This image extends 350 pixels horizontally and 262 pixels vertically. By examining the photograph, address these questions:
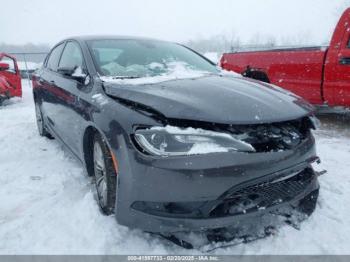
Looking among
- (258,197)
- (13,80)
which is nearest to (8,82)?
(13,80)

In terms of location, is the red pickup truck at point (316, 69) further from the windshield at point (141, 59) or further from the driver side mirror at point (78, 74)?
the driver side mirror at point (78, 74)

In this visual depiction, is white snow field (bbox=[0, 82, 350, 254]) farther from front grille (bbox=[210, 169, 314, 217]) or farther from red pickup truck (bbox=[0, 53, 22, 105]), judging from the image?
red pickup truck (bbox=[0, 53, 22, 105])

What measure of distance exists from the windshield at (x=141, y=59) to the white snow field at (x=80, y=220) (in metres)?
1.21

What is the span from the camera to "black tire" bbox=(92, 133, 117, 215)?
239cm

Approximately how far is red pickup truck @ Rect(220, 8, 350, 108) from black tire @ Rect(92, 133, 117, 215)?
4.18 meters

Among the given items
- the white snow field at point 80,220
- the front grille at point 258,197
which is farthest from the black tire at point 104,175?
the front grille at point 258,197

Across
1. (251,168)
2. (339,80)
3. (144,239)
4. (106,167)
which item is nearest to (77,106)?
(106,167)

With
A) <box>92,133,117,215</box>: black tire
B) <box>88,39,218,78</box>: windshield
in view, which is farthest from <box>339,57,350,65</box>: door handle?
<box>92,133,117,215</box>: black tire

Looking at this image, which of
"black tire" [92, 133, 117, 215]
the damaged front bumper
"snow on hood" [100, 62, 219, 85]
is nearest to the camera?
the damaged front bumper

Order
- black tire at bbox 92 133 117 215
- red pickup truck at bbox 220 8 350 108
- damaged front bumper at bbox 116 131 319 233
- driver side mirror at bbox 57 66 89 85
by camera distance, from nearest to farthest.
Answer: damaged front bumper at bbox 116 131 319 233 → black tire at bbox 92 133 117 215 → driver side mirror at bbox 57 66 89 85 → red pickup truck at bbox 220 8 350 108

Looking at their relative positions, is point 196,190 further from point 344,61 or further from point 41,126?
point 344,61

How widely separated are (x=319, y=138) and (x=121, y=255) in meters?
3.79

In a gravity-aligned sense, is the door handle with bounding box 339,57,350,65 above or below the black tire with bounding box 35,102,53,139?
above

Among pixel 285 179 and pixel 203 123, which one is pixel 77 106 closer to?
pixel 203 123
